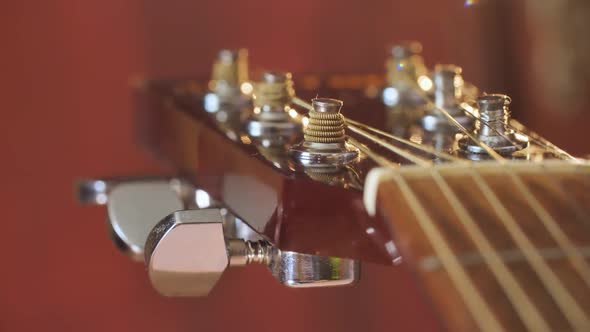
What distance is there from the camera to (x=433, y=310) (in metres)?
0.50

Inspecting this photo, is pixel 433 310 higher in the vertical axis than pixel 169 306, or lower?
higher

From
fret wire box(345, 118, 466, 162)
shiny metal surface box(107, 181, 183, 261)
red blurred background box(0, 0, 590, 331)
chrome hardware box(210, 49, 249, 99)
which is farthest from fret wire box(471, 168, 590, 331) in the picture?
red blurred background box(0, 0, 590, 331)

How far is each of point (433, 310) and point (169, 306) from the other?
1.45 meters

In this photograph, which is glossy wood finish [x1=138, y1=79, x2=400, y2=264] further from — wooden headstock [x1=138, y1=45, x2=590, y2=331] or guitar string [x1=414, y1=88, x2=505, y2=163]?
Result: guitar string [x1=414, y1=88, x2=505, y2=163]

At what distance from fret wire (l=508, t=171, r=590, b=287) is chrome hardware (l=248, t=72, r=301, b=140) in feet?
1.03

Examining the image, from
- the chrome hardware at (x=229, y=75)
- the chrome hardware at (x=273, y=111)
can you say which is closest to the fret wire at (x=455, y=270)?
the chrome hardware at (x=273, y=111)

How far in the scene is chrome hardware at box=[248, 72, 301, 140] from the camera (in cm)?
89

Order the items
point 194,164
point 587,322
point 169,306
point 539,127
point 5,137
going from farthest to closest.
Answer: point 539,127 < point 169,306 < point 5,137 < point 194,164 < point 587,322

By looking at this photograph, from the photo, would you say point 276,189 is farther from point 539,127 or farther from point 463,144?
point 539,127

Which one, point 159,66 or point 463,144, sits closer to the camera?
point 463,144

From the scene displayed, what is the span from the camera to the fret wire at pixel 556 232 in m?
0.54

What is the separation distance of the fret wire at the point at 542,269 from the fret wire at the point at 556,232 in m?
0.02

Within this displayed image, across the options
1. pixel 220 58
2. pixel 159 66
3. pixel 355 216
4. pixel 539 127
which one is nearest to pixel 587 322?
pixel 355 216

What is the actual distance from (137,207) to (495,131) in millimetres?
400
